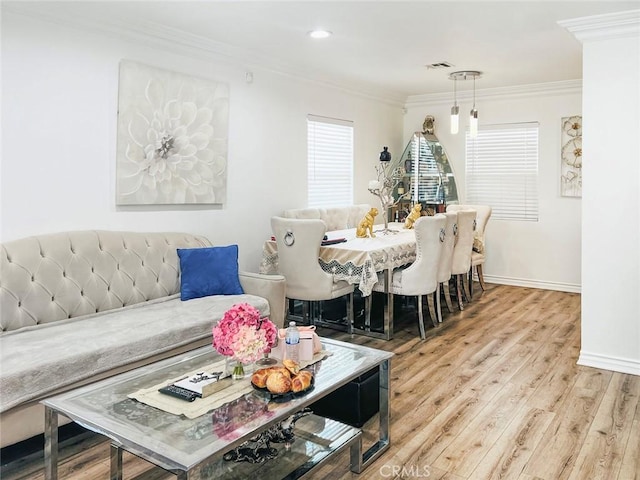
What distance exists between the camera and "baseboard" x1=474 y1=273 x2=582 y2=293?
620cm

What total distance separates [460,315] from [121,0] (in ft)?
12.8

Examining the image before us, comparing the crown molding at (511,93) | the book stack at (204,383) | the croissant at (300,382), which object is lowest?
the book stack at (204,383)

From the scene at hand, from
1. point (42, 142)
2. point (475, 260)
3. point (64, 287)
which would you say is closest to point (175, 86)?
point (42, 142)

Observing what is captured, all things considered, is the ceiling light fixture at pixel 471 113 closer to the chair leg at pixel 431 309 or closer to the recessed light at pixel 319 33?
the chair leg at pixel 431 309

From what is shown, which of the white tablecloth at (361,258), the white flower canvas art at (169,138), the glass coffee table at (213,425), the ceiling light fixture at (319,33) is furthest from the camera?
the white tablecloth at (361,258)

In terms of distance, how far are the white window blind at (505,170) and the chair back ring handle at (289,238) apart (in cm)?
341

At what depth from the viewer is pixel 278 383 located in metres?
2.05

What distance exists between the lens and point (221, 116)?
446cm

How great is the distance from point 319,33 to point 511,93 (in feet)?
10.7

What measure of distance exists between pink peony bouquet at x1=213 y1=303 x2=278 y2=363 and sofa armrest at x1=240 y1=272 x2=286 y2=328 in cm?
161

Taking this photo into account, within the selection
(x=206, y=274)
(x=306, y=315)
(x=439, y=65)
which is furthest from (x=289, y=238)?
(x=439, y=65)

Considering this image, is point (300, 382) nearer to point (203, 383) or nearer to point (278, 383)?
point (278, 383)

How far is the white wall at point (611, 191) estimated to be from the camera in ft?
11.7

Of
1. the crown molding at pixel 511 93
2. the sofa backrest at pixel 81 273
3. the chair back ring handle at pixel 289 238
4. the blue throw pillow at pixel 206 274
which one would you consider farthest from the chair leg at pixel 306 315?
the crown molding at pixel 511 93
